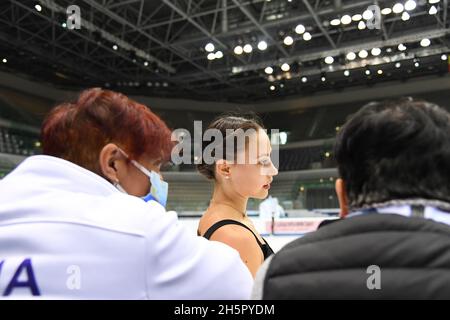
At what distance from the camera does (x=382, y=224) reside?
0.75 metres

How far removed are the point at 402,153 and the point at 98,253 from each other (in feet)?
2.03

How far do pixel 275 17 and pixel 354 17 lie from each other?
6.64 ft

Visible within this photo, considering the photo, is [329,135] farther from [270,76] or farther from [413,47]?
[413,47]

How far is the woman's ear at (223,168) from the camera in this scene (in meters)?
1.68

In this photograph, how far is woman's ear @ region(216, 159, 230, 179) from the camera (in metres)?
1.68

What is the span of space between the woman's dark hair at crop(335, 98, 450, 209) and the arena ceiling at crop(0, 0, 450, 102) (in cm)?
977

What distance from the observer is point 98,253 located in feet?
2.67

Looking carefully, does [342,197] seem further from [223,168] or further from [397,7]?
[397,7]

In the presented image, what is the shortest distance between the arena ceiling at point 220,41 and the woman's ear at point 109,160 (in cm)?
959

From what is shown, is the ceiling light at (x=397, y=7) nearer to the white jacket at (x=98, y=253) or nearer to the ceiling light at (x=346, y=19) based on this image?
the ceiling light at (x=346, y=19)

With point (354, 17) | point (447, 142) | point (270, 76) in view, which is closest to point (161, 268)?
point (447, 142)

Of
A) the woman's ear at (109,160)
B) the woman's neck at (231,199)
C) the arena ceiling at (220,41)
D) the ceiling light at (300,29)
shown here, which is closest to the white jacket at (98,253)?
the woman's ear at (109,160)

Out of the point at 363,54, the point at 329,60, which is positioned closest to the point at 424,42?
the point at 363,54

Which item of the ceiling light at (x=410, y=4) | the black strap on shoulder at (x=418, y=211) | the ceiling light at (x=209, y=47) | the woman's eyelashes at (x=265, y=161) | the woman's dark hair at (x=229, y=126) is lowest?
the black strap on shoulder at (x=418, y=211)
